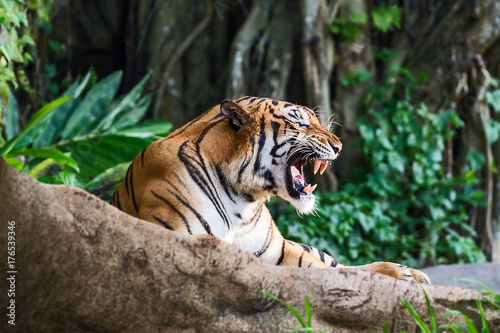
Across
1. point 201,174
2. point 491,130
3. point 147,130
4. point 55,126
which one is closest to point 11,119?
point 55,126

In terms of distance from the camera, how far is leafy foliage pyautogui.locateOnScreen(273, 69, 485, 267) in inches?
250

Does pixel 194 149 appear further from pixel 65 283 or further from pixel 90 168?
pixel 90 168

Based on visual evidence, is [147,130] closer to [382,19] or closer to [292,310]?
[382,19]

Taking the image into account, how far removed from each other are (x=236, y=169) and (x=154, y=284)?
2.52ft

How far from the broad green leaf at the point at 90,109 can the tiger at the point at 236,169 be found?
2602mm

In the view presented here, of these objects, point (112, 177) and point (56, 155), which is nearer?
point (56, 155)

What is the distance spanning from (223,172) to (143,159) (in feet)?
1.28

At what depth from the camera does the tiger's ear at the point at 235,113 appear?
262 cm

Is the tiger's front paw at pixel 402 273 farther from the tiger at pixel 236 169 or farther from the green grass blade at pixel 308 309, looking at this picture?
the green grass blade at pixel 308 309

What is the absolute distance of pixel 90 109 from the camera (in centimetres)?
536

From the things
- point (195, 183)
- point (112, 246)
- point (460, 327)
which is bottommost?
point (112, 246)

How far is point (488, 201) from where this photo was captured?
270 inches

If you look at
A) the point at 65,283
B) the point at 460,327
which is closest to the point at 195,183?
the point at 65,283

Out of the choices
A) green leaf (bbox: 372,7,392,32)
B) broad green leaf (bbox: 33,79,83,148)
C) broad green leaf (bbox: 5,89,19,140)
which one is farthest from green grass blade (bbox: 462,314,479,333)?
green leaf (bbox: 372,7,392,32)
